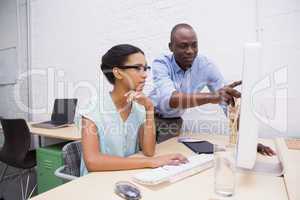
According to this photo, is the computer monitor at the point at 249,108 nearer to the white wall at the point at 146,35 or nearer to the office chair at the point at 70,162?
the white wall at the point at 146,35

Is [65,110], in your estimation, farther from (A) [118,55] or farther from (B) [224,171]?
(B) [224,171]

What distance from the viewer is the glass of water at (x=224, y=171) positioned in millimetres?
909

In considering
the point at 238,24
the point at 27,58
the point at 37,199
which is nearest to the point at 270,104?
the point at 238,24

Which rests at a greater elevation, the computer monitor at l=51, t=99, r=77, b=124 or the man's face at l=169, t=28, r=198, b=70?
the man's face at l=169, t=28, r=198, b=70

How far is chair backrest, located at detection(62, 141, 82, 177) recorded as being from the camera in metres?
1.43

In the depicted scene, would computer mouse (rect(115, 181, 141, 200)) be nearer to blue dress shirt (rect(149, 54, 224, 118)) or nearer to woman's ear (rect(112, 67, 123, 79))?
woman's ear (rect(112, 67, 123, 79))

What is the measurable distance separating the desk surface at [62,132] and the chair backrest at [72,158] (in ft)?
2.59

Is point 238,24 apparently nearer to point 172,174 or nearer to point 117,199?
point 172,174

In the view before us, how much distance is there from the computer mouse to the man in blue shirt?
907mm

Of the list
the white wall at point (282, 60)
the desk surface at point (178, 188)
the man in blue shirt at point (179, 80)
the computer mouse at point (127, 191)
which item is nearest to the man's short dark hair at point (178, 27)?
the man in blue shirt at point (179, 80)

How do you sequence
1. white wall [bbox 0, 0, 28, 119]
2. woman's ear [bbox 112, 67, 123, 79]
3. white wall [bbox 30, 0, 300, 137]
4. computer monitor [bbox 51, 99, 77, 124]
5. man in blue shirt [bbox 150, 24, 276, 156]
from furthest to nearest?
white wall [bbox 0, 0, 28, 119], computer monitor [bbox 51, 99, 77, 124], white wall [bbox 30, 0, 300, 137], man in blue shirt [bbox 150, 24, 276, 156], woman's ear [bbox 112, 67, 123, 79]

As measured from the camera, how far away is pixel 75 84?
312 centimetres

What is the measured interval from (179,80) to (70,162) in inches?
40.8

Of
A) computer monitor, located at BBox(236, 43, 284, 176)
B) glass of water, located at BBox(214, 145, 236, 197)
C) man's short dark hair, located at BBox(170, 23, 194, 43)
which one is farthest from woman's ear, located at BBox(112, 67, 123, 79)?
man's short dark hair, located at BBox(170, 23, 194, 43)
